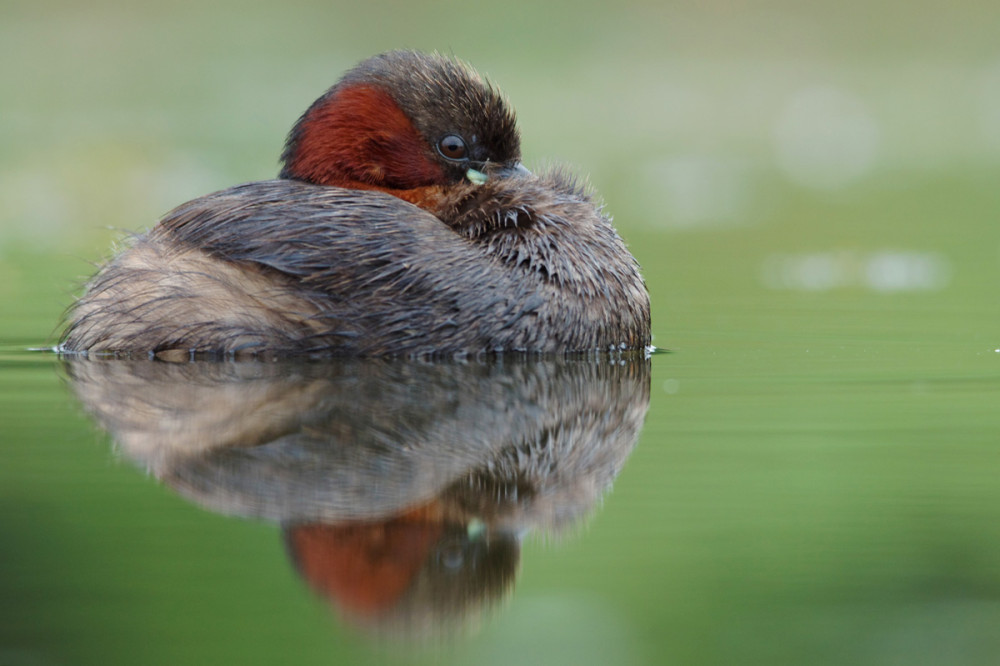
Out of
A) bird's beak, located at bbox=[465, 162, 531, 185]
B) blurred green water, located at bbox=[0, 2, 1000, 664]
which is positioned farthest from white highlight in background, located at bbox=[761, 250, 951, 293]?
bird's beak, located at bbox=[465, 162, 531, 185]

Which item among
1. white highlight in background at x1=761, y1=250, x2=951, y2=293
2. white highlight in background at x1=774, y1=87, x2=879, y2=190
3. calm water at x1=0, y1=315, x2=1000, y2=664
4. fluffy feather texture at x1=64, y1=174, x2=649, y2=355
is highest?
white highlight in background at x1=774, y1=87, x2=879, y2=190

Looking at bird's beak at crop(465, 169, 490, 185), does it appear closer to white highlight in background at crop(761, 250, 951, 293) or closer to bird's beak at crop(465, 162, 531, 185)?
bird's beak at crop(465, 162, 531, 185)

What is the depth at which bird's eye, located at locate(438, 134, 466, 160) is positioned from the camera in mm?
7395

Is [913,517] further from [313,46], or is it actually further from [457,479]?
[313,46]

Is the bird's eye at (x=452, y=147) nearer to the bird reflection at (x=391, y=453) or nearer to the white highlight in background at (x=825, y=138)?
the bird reflection at (x=391, y=453)

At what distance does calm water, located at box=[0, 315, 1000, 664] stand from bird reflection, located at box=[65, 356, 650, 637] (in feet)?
0.04

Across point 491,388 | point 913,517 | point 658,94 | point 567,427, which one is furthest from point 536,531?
point 658,94

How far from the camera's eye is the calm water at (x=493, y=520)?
10.6 feet

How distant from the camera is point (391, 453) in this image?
15.5 feet

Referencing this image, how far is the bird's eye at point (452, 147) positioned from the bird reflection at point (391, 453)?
1208mm

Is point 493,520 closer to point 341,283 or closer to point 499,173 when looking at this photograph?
point 341,283

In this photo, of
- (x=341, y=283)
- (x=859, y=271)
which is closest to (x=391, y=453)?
(x=341, y=283)

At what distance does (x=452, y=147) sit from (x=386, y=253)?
873 millimetres

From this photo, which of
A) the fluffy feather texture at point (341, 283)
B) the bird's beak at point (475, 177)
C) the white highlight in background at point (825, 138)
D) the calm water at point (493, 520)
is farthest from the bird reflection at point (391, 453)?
the white highlight in background at point (825, 138)
